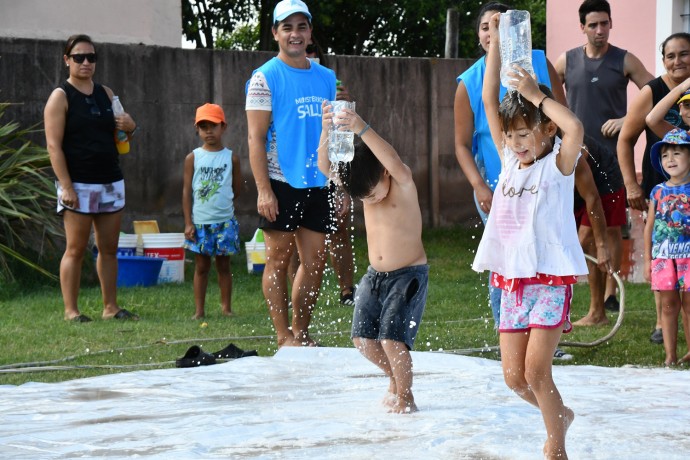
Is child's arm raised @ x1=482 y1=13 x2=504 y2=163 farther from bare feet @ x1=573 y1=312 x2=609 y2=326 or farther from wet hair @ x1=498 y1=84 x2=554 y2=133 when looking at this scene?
bare feet @ x1=573 y1=312 x2=609 y2=326

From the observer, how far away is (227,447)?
16.2ft

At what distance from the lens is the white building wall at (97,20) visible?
16250 mm

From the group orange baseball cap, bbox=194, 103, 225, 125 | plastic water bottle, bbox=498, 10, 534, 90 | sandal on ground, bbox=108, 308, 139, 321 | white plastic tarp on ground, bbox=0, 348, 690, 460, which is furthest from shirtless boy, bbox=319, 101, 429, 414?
orange baseball cap, bbox=194, 103, 225, 125

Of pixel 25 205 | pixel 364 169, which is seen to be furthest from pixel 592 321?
pixel 25 205

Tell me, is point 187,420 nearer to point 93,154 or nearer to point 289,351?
point 289,351

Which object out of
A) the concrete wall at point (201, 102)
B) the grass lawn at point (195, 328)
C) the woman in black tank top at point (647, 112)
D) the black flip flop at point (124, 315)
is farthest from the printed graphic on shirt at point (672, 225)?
the concrete wall at point (201, 102)

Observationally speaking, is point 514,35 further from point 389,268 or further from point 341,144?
point 389,268

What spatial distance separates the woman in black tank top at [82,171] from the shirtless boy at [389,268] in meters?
3.98

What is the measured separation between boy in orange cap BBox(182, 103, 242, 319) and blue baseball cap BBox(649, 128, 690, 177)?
363 centimetres

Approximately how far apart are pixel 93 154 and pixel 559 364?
13.9 feet

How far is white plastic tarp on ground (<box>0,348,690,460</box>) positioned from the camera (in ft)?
15.9

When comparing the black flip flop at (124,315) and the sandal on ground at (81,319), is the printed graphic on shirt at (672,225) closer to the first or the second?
the black flip flop at (124,315)

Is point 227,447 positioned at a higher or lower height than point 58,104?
lower

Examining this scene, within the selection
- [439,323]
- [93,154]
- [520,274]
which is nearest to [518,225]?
[520,274]
